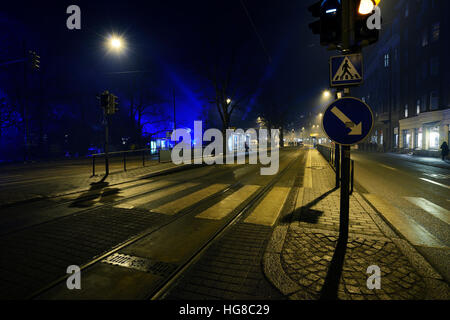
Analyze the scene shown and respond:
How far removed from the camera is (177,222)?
16.6ft

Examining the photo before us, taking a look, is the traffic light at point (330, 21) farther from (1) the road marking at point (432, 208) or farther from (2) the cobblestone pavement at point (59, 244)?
(2) the cobblestone pavement at point (59, 244)

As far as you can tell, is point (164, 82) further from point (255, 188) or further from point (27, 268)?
point (27, 268)

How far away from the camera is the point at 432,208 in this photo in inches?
241

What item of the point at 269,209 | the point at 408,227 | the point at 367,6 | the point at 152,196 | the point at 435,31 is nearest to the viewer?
the point at 367,6

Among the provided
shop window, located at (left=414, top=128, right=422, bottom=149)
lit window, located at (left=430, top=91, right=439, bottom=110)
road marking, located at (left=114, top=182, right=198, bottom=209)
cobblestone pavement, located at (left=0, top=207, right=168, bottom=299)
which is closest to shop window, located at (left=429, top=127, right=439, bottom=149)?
shop window, located at (left=414, top=128, right=422, bottom=149)

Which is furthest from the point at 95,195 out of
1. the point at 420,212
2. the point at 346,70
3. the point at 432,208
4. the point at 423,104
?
the point at 423,104

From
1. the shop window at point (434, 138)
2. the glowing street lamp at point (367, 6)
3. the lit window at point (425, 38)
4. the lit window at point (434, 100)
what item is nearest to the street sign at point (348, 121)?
the glowing street lamp at point (367, 6)

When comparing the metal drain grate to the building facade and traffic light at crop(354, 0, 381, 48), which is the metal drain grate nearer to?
traffic light at crop(354, 0, 381, 48)

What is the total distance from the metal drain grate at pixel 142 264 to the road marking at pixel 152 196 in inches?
113

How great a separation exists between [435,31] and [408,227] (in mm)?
33682

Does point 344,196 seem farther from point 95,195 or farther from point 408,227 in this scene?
point 95,195

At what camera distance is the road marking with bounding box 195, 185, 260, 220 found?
218 inches

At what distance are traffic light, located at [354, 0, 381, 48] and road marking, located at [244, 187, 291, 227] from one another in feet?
11.9

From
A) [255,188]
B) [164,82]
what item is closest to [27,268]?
[255,188]
